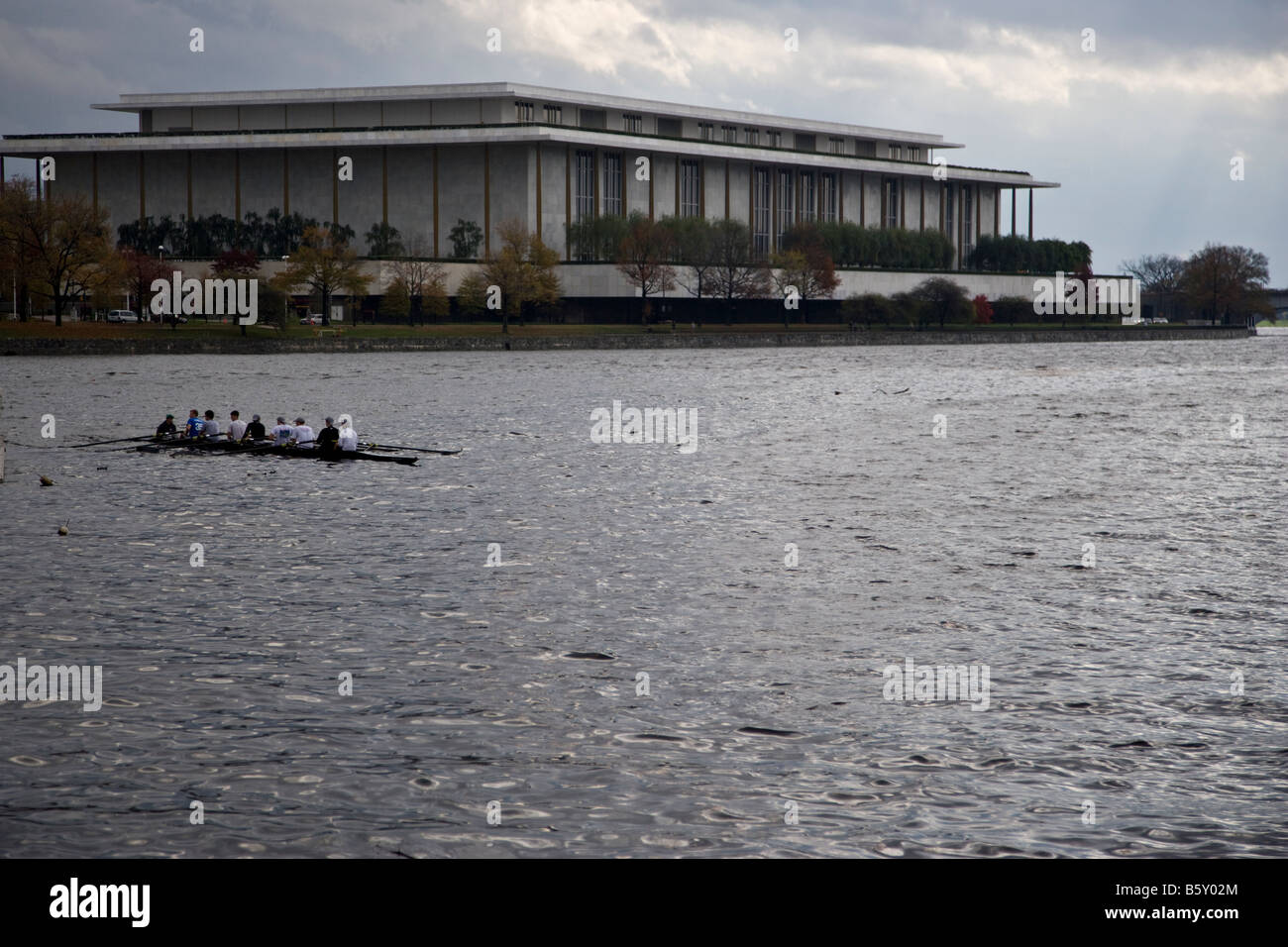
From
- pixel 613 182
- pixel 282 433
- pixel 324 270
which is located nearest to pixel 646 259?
pixel 613 182

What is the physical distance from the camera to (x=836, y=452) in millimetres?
49469

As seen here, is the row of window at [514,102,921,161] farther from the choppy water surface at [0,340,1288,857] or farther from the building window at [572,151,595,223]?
the choppy water surface at [0,340,1288,857]

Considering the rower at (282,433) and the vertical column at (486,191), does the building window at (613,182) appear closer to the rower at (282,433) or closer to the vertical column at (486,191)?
the vertical column at (486,191)

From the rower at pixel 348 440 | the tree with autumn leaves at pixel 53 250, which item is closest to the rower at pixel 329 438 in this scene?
the rower at pixel 348 440

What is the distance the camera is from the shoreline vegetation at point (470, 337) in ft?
358

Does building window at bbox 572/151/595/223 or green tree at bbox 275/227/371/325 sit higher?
building window at bbox 572/151/595/223

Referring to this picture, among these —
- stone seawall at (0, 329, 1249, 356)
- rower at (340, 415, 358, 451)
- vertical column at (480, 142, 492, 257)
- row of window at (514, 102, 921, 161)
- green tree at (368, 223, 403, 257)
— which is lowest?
rower at (340, 415, 358, 451)

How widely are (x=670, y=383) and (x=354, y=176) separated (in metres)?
81.6

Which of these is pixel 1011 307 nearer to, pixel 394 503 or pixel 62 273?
pixel 62 273

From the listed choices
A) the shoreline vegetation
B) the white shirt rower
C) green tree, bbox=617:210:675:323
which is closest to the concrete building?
green tree, bbox=617:210:675:323

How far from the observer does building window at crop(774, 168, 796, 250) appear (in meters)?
182

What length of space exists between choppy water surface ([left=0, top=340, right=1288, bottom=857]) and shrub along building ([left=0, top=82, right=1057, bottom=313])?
114 meters

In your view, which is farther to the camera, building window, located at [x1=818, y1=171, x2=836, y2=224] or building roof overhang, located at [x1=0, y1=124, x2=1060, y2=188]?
building window, located at [x1=818, y1=171, x2=836, y2=224]
